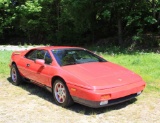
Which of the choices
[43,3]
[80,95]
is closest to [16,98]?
[80,95]

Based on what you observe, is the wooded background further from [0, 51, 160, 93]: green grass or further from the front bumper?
the front bumper

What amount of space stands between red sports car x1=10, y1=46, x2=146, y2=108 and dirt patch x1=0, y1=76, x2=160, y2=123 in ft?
0.74

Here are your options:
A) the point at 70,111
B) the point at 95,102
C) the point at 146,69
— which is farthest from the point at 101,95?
the point at 146,69

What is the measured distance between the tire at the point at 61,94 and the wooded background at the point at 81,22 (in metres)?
9.62

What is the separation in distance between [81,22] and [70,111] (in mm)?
12929

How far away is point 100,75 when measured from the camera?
557 cm

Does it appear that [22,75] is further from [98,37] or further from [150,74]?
[98,37]

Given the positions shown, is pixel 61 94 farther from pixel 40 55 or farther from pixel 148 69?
pixel 148 69

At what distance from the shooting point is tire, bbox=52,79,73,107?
552cm

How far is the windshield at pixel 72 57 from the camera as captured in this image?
623 centimetres

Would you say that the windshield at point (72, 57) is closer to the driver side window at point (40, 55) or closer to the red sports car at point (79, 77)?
the red sports car at point (79, 77)

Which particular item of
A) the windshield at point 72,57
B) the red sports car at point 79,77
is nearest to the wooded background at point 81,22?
the windshield at point 72,57

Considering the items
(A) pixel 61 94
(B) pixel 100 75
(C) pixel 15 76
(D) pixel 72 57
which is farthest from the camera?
(C) pixel 15 76

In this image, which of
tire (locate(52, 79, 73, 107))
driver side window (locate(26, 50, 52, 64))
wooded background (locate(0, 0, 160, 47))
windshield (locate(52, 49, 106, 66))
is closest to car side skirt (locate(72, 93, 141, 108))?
tire (locate(52, 79, 73, 107))
